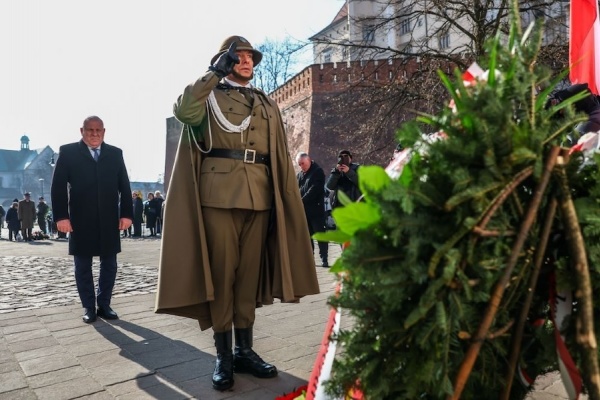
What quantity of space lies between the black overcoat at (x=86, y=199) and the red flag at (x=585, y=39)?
421 centimetres

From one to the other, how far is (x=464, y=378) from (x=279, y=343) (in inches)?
105

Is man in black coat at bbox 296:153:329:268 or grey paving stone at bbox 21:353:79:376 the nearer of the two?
grey paving stone at bbox 21:353:79:376

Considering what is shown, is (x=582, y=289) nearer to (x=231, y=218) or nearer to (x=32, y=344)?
(x=231, y=218)

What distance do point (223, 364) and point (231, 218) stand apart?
817mm

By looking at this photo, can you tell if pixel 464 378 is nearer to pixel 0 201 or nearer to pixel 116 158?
pixel 116 158

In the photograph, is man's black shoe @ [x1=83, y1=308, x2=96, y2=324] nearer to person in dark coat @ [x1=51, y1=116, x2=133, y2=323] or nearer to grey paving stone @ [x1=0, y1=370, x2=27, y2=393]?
person in dark coat @ [x1=51, y1=116, x2=133, y2=323]

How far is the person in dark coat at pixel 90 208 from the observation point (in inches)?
195

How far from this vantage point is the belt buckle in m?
3.10

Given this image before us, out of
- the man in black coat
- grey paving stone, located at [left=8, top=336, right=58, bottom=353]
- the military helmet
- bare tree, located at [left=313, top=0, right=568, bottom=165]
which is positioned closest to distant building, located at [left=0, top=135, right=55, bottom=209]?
bare tree, located at [left=313, top=0, right=568, bottom=165]

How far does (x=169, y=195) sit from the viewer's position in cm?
305

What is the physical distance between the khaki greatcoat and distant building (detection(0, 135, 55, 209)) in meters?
93.6

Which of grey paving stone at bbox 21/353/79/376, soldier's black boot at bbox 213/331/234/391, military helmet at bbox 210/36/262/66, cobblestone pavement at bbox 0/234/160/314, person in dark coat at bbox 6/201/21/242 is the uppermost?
military helmet at bbox 210/36/262/66

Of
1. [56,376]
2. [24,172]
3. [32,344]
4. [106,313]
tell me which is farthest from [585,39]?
[24,172]

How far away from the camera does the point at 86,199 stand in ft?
16.6
